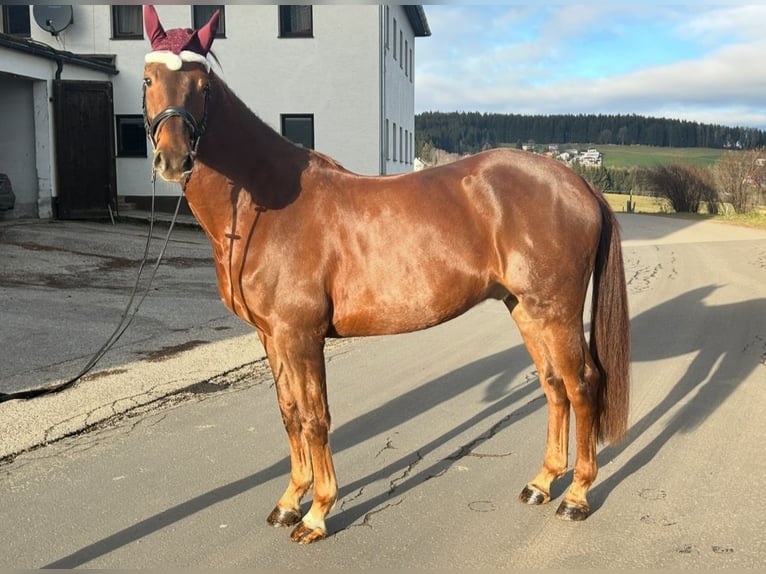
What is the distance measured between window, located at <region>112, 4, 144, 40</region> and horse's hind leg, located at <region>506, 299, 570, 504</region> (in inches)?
802

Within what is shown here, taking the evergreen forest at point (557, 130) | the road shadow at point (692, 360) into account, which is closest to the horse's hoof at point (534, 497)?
the road shadow at point (692, 360)

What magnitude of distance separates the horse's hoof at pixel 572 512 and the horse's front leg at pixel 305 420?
116cm

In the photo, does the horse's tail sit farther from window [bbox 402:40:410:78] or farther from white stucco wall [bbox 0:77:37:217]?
window [bbox 402:40:410:78]

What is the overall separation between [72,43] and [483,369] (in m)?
19.9

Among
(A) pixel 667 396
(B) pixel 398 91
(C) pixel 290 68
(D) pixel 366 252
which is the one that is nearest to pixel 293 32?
(C) pixel 290 68

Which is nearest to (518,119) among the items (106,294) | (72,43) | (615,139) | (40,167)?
(615,139)

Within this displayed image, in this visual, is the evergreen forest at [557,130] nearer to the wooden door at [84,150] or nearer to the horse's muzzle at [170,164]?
the wooden door at [84,150]

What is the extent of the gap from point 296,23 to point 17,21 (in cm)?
879

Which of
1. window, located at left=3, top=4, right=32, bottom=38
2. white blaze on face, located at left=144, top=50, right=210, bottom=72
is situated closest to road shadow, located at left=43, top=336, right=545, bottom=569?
white blaze on face, located at left=144, top=50, right=210, bottom=72

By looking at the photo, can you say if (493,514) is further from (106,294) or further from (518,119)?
(518,119)

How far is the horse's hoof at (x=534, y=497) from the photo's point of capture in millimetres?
3617

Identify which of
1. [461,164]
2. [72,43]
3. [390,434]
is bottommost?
[390,434]

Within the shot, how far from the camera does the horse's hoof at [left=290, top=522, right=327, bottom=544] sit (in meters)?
3.20

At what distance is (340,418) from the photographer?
498 cm
